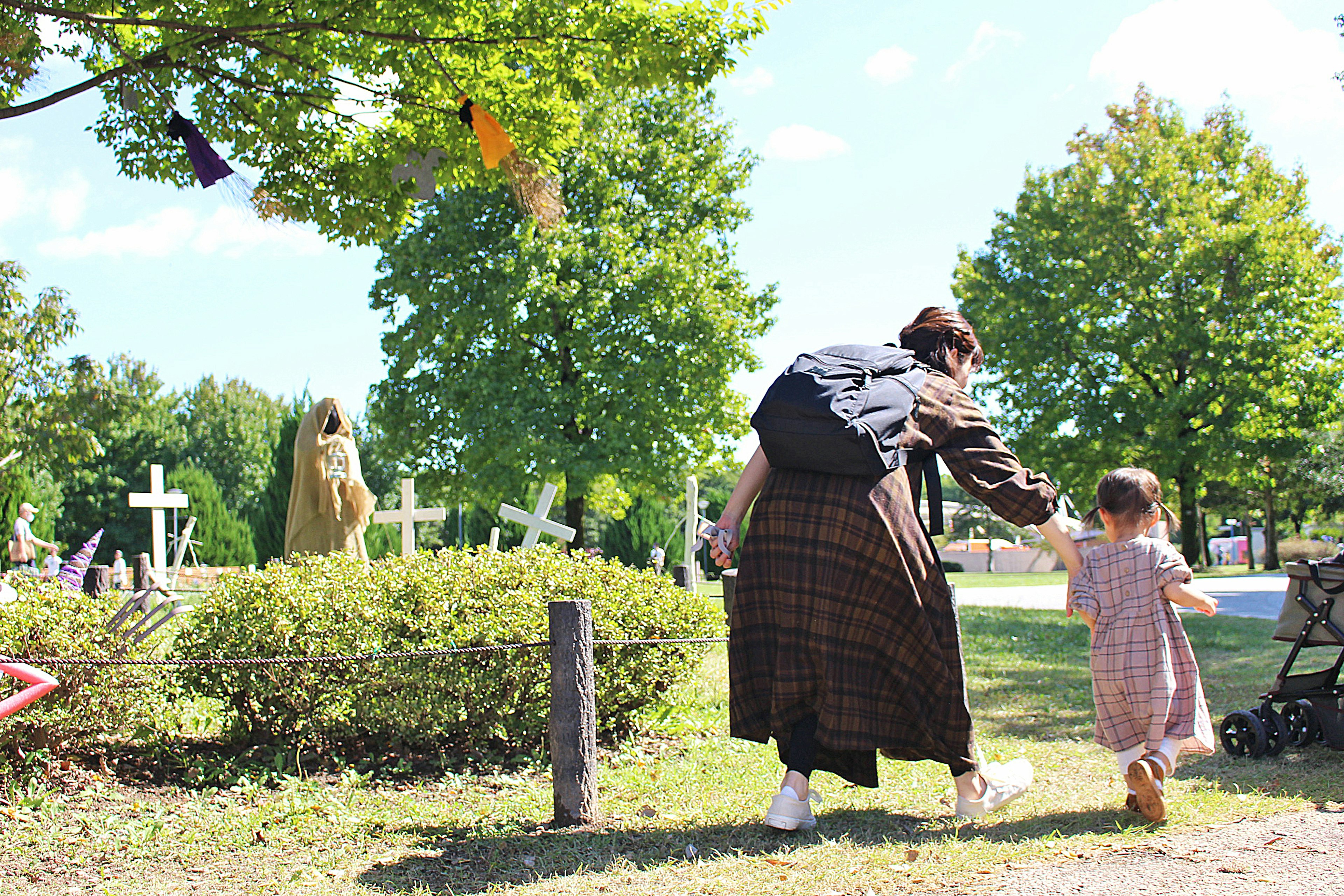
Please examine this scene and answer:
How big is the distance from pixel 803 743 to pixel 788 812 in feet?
0.91

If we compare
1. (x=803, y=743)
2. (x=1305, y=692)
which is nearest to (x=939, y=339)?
(x=803, y=743)

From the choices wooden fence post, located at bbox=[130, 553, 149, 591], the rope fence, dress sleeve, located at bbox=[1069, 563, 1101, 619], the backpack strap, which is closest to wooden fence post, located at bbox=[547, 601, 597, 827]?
the rope fence

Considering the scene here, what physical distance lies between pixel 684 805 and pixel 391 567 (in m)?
2.20

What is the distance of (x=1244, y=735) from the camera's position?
4992 mm

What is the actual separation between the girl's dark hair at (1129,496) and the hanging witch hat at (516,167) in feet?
16.6

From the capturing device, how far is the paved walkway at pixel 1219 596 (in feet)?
52.8

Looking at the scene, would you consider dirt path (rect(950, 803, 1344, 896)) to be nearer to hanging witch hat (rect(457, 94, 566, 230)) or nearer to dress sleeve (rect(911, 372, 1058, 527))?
dress sleeve (rect(911, 372, 1058, 527))

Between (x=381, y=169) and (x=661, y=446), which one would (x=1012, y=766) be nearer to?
(x=381, y=169)

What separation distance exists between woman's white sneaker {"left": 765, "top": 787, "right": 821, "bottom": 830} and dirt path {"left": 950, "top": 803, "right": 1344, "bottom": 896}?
694 mm

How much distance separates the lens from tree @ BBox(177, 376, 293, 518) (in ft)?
156

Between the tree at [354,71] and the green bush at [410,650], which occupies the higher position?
the tree at [354,71]

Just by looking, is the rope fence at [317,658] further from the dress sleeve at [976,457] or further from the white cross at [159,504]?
the white cross at [159,504]

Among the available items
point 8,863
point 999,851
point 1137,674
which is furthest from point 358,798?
point 1137,674

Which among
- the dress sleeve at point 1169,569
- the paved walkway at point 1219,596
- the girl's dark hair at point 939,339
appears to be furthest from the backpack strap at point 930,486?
the paved walkway at point 1219,596
